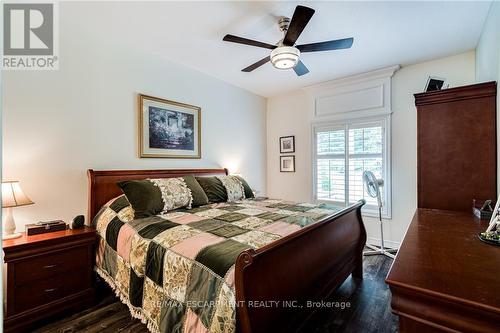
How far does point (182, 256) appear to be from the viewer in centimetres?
152

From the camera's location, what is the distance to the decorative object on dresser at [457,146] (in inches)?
75.0

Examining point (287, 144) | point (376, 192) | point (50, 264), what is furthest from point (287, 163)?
point (50, 264)

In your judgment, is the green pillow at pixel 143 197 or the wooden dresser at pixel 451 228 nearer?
the wooden dresser at pixel 451 228

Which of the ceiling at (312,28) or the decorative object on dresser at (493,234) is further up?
the ceiling at (312,28)

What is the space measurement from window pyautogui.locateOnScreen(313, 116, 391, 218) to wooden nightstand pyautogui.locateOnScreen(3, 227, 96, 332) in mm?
3391

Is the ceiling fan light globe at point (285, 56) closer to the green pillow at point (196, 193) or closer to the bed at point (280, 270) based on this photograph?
the bed at point (280, 270)

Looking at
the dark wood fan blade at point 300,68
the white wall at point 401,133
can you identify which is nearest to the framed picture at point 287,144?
the white wall at point 401,133

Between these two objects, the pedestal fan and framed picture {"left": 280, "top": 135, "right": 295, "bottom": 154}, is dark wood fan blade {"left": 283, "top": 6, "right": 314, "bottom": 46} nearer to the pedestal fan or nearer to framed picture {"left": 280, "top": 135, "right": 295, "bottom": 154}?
the pedestal fan

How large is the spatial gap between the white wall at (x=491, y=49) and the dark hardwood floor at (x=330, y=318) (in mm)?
1347

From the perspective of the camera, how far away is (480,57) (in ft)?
8.72

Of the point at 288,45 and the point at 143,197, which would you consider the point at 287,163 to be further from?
the point at 143,197

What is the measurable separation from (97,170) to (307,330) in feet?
8.31

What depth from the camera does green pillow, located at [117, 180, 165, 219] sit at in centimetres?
227

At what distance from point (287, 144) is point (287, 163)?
0.36 meters
